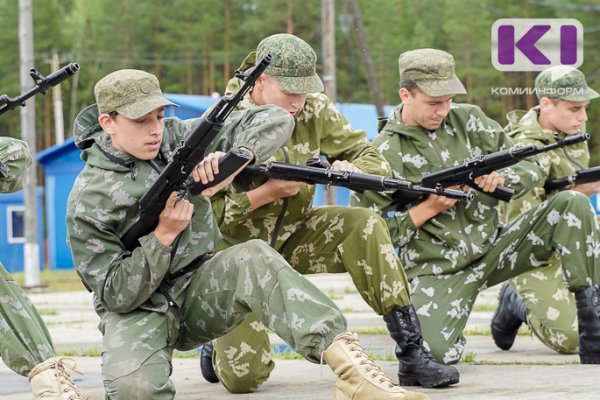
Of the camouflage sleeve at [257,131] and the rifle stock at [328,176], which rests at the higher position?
the camouflage sleeve at [257,131]

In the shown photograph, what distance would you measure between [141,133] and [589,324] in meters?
2.76

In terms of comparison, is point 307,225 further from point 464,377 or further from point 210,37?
point 210,37

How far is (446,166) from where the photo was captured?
22.3 feet

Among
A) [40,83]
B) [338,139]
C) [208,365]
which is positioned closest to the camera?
[40,83]

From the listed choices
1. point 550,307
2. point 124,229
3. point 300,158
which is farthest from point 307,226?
point 550,307

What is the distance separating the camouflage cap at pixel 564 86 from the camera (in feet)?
25.8

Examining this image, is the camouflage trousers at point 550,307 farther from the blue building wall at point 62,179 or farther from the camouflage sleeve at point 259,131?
the blue building wall at point 62,179

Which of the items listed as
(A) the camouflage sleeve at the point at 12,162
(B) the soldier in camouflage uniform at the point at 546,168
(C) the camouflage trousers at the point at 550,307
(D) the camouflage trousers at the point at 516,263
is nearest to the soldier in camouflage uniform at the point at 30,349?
(A) the camouflage sleeve at the point at 12,162

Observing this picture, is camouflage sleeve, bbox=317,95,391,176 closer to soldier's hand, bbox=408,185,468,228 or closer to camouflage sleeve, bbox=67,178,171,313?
soldier's hand, bbox=408,185,468,228

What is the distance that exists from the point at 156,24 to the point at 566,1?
91.3 feet

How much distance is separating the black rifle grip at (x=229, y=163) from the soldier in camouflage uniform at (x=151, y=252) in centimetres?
4

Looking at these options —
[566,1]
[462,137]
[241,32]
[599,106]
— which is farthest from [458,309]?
[241,32]

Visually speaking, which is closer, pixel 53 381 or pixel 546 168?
pixel 53 381
